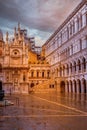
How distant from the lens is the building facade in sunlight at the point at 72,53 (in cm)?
5816

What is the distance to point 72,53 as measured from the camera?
2616 inches

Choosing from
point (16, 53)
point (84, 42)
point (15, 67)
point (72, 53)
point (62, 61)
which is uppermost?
point (84, 42)

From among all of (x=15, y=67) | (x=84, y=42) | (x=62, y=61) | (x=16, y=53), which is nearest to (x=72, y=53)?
(x=84, y=42)

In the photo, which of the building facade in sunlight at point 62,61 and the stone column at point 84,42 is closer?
the stone column at point 84,42

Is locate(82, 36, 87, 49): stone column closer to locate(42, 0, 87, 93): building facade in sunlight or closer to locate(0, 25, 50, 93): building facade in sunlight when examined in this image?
locate(42, 0, 87, 93): building facade in sunlight

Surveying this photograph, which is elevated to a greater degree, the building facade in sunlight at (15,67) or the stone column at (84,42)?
the stone column at (84,42)

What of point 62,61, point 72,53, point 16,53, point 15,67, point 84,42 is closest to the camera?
point 84,42

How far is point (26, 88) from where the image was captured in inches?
2574

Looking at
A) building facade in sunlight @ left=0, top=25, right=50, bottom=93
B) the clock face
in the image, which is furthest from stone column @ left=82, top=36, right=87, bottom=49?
the clock face

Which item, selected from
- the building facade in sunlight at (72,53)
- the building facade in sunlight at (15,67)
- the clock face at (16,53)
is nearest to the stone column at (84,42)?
the building facade in sunlight at (72,53)

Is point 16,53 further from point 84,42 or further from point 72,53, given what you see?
point 84,42

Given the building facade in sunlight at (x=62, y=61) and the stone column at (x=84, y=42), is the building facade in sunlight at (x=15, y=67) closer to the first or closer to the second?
the building facade in sunlight at (x=62, y=61)

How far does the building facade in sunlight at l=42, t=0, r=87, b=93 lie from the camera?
58156 mm

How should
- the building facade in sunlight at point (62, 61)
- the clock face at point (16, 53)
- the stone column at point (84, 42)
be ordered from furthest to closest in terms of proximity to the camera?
the clock face at point (16, 53) → the building facade in sunlight at point (62, 61) → the stone column at point (84, 42)
